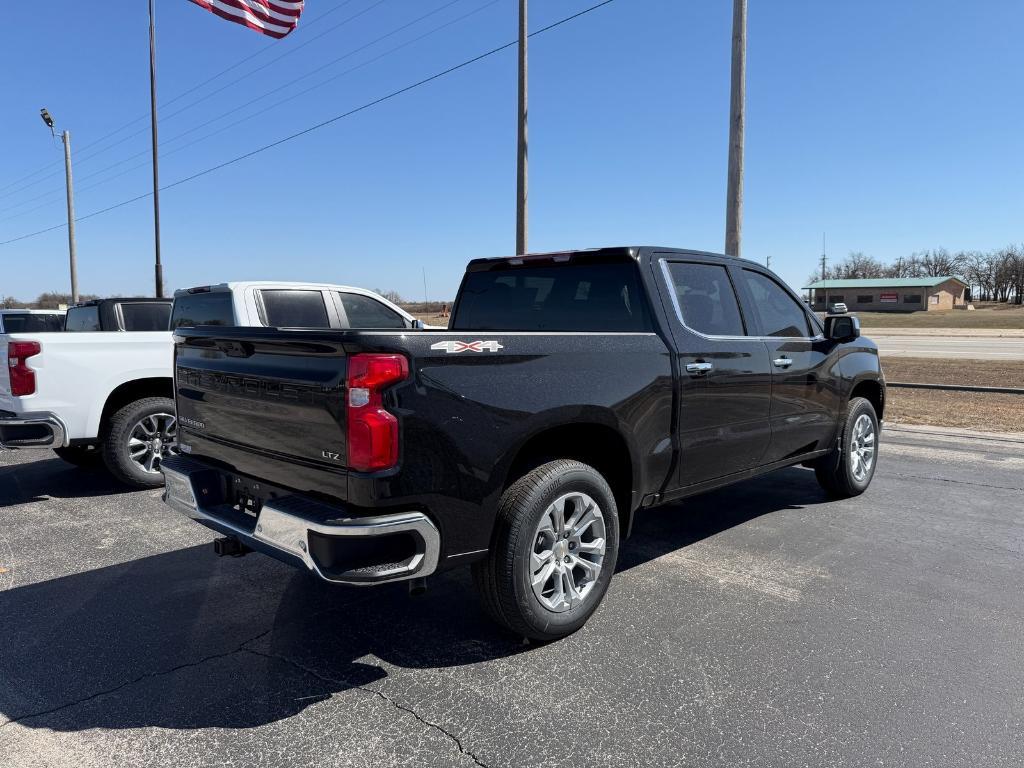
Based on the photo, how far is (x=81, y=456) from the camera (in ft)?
24.1

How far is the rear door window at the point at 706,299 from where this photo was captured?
4336 millimetres

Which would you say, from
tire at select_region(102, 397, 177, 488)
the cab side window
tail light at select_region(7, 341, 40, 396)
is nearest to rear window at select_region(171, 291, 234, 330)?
tire at select_region(102, 397, 177, 488)

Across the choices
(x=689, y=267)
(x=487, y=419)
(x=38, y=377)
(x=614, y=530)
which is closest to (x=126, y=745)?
(x=487, y=419)

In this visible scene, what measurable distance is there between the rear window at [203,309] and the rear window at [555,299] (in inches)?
108

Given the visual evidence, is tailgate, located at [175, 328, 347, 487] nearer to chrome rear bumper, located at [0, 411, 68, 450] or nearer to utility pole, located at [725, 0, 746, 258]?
chrome rear bumper, located at [0, 411, 68, 450]

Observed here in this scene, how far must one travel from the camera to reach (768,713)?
2848 millimetres

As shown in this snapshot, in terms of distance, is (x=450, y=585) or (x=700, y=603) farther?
(x=450, y=585)

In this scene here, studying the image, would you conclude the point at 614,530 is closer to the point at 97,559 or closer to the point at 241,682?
the point at 241,682

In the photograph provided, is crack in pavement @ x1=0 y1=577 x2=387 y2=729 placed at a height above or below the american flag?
below

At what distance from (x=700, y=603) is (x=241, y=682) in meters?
2.30

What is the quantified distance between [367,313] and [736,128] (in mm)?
6650

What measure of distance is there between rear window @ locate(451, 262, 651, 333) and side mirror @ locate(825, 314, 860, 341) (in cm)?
205

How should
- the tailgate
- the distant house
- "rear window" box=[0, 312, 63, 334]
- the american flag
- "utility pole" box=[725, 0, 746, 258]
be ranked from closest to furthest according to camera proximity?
the tailgate, "utility pole" box=[725, 0, 746, 258], the american flag, "rear window" box=[0, 312, 63, 334], the distant house

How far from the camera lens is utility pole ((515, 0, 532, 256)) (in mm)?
13422
